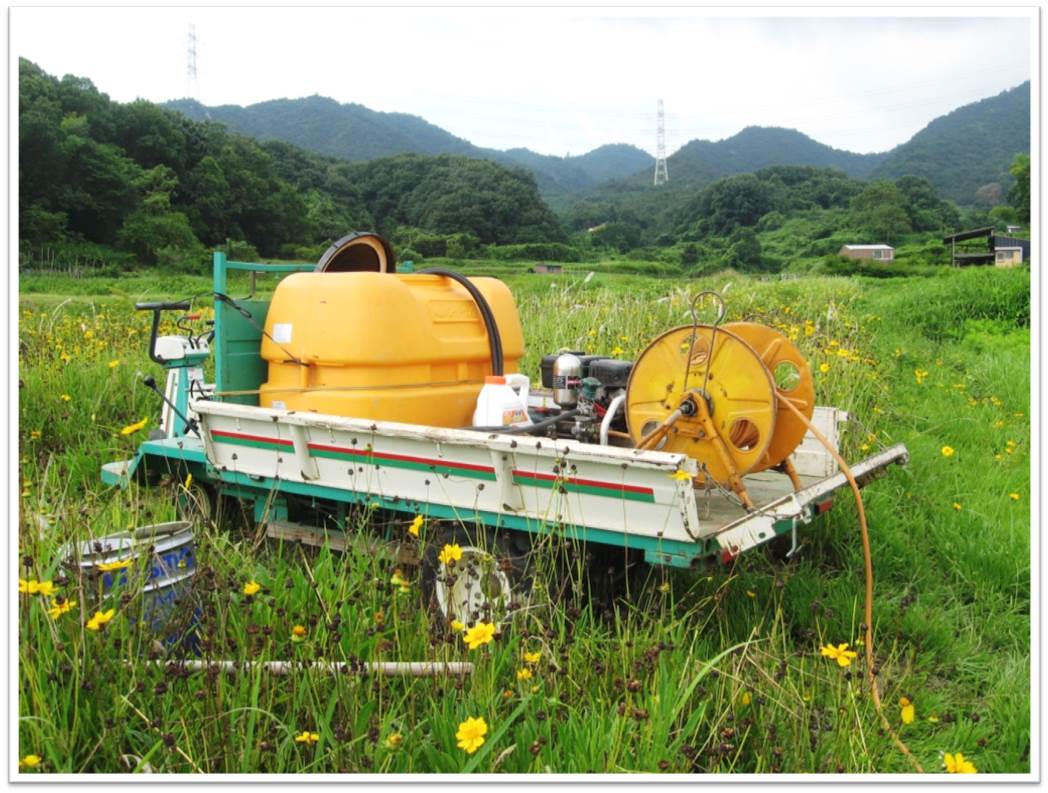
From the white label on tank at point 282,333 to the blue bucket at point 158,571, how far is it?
4.99 feet

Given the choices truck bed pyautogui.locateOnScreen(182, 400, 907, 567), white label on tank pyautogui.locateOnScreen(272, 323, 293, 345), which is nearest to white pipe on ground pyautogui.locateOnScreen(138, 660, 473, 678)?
truck bed pyautogui.locateOnScreen(182, 400, 907, 567)

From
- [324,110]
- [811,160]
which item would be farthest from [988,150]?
[324,110]

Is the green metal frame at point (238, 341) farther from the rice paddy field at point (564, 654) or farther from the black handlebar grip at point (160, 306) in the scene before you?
the rice paddy field at point (564, 654)

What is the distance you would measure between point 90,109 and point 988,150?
114 ft

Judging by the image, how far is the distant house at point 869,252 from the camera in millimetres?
35456

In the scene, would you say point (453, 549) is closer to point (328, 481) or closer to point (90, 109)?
point (328, 481)

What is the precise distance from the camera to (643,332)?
7.71m

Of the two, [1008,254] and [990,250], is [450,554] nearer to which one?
[1008,254]

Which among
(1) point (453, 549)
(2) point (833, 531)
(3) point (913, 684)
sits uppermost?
(1) point (453, 549)

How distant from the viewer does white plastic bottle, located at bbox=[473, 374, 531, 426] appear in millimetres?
4355

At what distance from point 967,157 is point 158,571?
44805mm

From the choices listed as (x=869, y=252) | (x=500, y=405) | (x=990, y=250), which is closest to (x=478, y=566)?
(x=500, y=405)

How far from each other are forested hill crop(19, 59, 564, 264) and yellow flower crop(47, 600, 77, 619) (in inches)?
1061

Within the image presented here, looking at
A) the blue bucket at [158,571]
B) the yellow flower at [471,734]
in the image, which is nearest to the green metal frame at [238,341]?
the blue bucket at [158,571]
